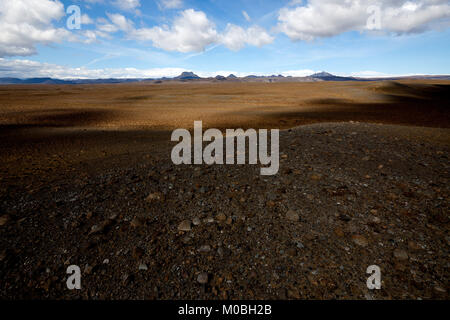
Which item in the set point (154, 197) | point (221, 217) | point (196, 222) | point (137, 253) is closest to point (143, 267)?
point (137, 253)

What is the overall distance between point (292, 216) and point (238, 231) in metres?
1.07

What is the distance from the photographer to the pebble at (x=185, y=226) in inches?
166

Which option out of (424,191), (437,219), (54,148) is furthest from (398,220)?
(54,148)

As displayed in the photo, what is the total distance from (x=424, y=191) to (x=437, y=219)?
92 centimetres

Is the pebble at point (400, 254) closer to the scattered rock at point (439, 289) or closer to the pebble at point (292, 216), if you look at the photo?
the scattered rock at point (439, 289)

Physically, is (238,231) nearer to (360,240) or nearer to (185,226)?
(185,226)

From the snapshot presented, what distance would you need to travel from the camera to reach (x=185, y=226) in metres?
4.27

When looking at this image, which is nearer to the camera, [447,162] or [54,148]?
[447,162]

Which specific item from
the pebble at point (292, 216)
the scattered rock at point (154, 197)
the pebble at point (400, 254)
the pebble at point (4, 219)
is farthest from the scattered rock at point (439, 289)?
the pebble at point (4, 219)

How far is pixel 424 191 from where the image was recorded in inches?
Result: 189
